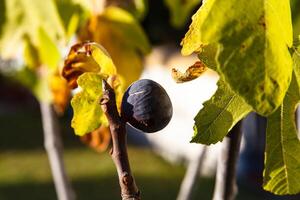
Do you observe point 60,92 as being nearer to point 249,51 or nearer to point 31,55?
point 31,55

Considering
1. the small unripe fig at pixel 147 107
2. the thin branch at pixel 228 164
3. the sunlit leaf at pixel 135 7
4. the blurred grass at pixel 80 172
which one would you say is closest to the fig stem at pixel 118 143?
the small unripe fig at pixel 147 107

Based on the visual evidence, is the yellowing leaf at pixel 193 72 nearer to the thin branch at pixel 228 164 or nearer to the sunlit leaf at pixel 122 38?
the thin branch at pixel 228 164

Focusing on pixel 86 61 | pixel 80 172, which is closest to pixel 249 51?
pixel 86 61

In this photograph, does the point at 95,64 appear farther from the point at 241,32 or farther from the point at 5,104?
the point at 5,104

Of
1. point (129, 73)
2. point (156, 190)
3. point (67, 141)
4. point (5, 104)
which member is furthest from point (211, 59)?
point (5, 104)

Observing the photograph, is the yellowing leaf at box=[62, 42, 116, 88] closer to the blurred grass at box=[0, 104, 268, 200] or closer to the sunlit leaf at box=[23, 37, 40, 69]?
the sunlit leaf at box=[23, 37, 40, 69]

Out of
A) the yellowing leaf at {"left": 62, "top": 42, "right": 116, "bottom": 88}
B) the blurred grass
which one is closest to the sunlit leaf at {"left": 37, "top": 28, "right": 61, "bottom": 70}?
the yellowing leaf at {"left": 62, "top": 42, "right": 116, "bottom": 88}
